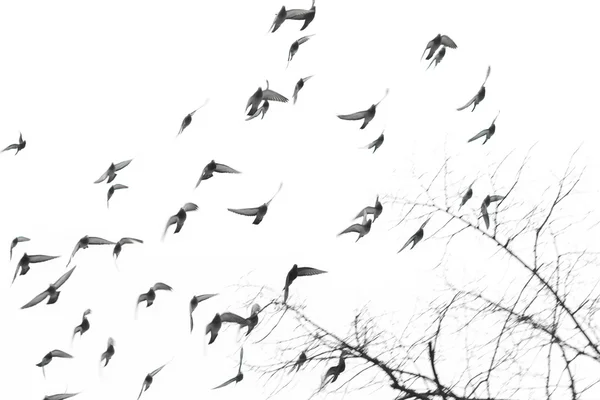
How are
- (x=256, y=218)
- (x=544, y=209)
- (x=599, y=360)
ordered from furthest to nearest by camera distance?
1. (x=256, y=218)
2. (x=544, y=209)
3. (x=599, y=360)

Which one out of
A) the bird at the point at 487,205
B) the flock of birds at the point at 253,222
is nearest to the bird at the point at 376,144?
the flock of birds at the point at 253,222

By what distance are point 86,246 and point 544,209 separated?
13.2 ft

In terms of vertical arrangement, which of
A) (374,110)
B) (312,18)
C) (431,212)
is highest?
(312,18)

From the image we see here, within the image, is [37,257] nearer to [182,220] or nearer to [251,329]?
[182,220]

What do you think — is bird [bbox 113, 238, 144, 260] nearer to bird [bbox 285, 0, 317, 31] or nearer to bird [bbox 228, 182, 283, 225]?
bird [bbox 228, 182, 283, 225]

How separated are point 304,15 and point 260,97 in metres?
0.80

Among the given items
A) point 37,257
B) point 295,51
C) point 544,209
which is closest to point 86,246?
point 37,257

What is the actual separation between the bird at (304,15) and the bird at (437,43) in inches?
41.7

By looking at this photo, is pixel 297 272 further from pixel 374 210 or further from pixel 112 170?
pixel 112 170

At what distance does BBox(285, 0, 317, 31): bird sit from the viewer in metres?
7.45

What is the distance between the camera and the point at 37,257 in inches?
303

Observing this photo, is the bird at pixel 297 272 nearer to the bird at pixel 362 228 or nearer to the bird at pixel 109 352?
the bird at pixel 362 228

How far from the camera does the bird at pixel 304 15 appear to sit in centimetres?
745

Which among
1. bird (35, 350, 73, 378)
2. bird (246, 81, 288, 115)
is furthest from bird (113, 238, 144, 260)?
bird (246, 81, 288, 115)
